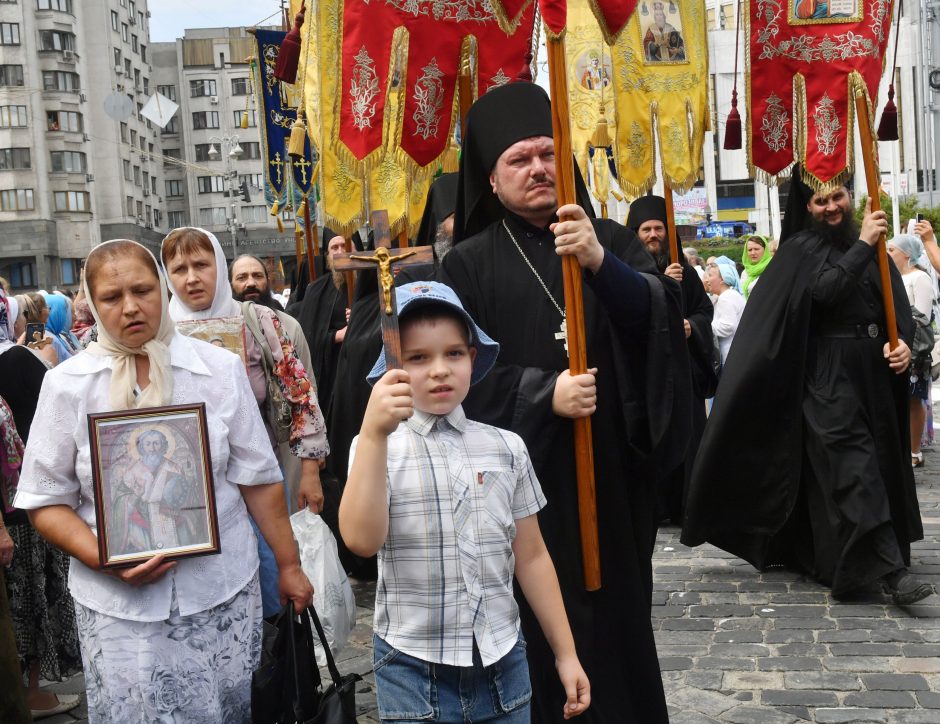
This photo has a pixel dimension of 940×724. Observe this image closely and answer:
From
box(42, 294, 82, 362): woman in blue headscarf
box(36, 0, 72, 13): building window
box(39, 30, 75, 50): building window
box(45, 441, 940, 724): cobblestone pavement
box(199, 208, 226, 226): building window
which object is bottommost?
box(45, 441, 940, 724): cobblestone pavement

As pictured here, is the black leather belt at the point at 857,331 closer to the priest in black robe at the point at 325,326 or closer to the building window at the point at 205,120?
the priest in black robe at the point at 325,326

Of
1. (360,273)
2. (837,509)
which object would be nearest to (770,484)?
(837,509)

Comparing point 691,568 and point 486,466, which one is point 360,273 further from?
point 486,466

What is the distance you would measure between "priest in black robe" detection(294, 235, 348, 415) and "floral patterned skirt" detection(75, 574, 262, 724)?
512 centimetres

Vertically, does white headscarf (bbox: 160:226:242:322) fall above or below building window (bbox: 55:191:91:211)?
below

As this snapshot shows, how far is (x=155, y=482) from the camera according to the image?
3.40m

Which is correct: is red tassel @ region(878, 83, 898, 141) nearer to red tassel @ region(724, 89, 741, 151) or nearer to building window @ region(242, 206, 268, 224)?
red tassel @ region(724, 89, 741, 151)

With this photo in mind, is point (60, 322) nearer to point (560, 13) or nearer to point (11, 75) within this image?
point (560, 13)

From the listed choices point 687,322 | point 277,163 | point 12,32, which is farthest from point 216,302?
point 12,32

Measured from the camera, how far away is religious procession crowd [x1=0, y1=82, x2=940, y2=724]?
3.01 m

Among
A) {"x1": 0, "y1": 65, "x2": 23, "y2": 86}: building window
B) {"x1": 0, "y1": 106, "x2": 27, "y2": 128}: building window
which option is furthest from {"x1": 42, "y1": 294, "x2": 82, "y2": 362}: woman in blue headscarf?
{"x1": 0, "y1": 65, "x2": 23, "y2": 86}: building window

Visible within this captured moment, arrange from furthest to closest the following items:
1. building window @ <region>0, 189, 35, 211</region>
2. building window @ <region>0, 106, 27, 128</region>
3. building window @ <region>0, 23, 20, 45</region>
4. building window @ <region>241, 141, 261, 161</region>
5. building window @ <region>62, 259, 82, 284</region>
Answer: building window @ <region>241, 141, 261, 161</region> < building window @ <region>62, 259, 82, 284</region> < building window @ <region>0, 189, 35, 211</region> < building window @ <region>0, 23, 20, 45</region> < building window @ <region>0, 106, 27, 128</region>

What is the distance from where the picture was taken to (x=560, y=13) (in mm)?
4020

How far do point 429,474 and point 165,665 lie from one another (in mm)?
1015
